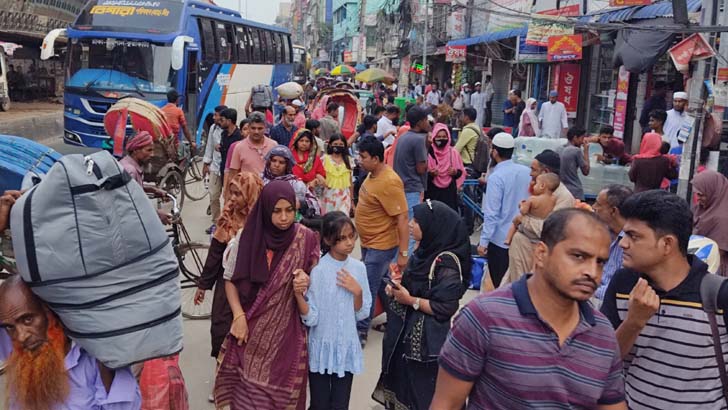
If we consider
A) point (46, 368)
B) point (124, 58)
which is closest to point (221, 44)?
point (124, 58)

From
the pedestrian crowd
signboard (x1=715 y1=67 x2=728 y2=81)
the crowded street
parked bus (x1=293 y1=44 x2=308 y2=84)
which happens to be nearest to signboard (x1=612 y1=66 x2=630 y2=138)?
the crowded street

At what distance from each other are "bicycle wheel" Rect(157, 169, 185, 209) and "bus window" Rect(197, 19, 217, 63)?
21.3 feet

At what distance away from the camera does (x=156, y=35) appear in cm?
1388

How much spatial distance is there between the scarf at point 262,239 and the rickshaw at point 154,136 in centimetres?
536

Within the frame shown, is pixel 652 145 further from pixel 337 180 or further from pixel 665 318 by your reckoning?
pixel 665 318

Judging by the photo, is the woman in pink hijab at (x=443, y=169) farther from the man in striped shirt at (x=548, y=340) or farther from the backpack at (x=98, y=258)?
the backpack at (x=98, y=258)

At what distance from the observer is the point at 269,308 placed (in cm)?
345

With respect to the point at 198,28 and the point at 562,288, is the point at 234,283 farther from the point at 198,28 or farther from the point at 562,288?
the point at 198,28

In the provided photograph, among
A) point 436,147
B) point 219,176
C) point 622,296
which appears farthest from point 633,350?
point 219,176

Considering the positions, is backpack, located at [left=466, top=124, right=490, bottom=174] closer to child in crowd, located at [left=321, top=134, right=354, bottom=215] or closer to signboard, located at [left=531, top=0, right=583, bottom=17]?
child in crowd, located at [left=321, top=134, right=354, bottom=215]

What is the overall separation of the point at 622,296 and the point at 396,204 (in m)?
2.60

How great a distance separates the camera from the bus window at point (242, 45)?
18.6 m

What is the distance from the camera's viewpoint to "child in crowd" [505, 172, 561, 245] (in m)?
4.79

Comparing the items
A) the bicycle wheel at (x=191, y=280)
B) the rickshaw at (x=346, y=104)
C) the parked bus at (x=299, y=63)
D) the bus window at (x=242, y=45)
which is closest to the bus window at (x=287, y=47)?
the bus window at (x=242, y=45)
